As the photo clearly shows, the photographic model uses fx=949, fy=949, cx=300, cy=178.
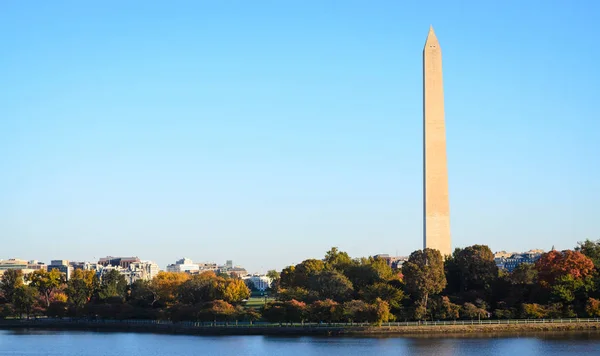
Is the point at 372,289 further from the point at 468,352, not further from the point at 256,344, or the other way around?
the point at 468,352

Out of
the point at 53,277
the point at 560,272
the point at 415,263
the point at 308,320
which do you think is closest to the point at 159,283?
the point at 53,277

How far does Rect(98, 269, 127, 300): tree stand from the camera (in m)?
78.8

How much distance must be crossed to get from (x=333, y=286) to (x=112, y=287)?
2434 cm

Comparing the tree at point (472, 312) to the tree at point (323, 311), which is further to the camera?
the tree at point (323, 311)

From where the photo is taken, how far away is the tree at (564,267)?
2424 inches

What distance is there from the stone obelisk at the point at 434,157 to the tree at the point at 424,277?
17.4 ft

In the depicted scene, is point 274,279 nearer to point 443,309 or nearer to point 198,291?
point 198,291

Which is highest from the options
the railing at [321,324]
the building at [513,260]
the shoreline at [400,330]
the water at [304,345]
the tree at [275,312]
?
the building at [513,260]

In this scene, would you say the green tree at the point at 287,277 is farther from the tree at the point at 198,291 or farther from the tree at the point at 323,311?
the tree at the point at 323,311

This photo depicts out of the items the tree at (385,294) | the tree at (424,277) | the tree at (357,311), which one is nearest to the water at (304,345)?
the tree at (357,311)

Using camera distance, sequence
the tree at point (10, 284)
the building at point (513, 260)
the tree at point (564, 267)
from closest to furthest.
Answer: the tree at point (564, 267)
the tree at point (10, 284)
the building at point (513, 260)

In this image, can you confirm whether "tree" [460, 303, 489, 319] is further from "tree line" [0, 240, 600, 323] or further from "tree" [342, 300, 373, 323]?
"tree" [342, 300, 373, 323]

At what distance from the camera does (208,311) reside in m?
67.1

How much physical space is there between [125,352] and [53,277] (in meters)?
34.8
